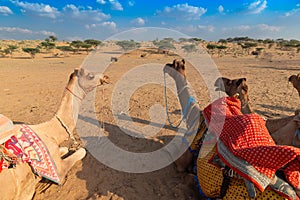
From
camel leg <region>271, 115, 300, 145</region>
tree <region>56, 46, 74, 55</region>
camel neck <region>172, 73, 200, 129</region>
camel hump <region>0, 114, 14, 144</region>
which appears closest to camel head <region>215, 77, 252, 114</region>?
camel neck <region>172, 73, 200, 129</region>

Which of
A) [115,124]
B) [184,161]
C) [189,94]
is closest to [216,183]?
[184,161]

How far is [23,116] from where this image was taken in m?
5.73

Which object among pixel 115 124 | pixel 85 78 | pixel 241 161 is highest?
pixel 85 78

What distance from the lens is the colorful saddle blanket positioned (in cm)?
230

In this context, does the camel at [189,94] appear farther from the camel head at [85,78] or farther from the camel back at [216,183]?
the camel head at [85,78]

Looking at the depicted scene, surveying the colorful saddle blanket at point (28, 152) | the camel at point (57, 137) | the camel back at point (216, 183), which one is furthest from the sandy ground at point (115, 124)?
the camel back at point (216, 183)

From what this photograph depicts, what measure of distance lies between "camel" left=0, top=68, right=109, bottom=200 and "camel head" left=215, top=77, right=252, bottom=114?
2.03 meters

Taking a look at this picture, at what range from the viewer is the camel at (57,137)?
2328 mm

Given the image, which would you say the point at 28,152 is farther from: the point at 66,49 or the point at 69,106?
the point at 66,49

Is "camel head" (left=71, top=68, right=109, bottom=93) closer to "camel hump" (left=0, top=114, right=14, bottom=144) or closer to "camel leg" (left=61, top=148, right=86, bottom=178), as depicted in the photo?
"camel leg" (left=61, top=148, right=86, bottom=178)

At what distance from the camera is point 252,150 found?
181 cm

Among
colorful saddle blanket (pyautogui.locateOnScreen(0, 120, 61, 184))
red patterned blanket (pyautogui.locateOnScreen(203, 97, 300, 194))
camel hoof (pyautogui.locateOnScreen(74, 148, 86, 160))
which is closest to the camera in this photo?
red patterned blanket (pyautogui.locateOnScreen(203, 97, 300, 194))

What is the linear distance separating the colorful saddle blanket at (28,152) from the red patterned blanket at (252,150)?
6.82 ft

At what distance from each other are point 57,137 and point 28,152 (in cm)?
59
